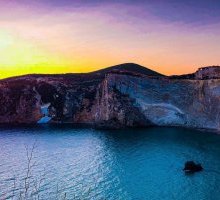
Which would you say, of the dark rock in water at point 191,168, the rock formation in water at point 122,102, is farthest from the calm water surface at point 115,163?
the rock formation in water at point 122,102

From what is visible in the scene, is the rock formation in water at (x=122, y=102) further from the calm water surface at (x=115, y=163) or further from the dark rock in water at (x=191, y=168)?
the dark rock in water at (x=191, y=168)

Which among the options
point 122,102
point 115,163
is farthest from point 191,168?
point 122,102

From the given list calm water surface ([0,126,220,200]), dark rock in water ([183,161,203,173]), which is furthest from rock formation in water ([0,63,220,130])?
dark rock in water ([183,161,203,173])

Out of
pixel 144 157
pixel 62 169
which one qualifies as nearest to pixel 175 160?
pixel 144 157

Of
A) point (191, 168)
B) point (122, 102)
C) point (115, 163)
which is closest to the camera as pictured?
point (191, 168)

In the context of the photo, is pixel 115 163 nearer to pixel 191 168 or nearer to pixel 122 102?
pixel 191 168

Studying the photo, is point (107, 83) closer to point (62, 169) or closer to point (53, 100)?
point (53, 100)
